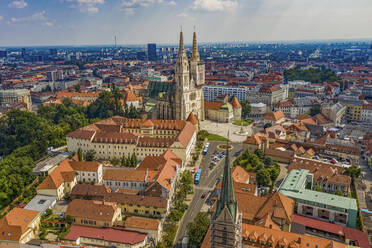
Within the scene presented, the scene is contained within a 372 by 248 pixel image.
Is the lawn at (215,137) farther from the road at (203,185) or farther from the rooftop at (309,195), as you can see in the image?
the rooftop at (309,195)

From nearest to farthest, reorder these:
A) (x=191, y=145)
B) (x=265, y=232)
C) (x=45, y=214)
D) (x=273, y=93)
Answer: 1. (x=265, y=232)
2. (x=45, y=214)
3. (x=191, y=145)
4. (x=273, y=93)

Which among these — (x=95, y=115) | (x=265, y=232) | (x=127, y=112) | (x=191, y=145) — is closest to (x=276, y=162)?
(x=191, y=145)

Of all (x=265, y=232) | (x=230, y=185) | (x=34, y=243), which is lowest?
(x=34, y=243)

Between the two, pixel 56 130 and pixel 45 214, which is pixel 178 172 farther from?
pixel 56 130

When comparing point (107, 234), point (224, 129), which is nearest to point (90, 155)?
point (107, 234)

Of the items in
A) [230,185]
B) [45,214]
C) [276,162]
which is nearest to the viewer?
[230,185]

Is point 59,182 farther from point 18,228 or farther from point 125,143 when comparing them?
point 125,143

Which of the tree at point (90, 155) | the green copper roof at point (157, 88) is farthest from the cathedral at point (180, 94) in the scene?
the tree at point (90, 155)
